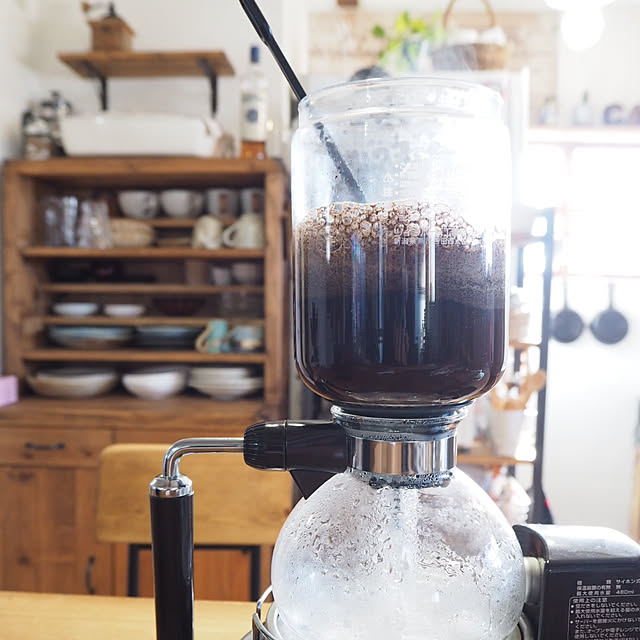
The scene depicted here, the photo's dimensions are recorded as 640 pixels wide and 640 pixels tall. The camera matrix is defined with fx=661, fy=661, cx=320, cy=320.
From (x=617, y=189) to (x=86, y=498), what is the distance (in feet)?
9.65

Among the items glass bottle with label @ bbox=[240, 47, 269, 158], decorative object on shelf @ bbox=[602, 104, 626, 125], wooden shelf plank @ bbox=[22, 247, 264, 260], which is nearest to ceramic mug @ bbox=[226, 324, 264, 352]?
wooden shelf plank @ bbox=[22, 247, 264, 260]

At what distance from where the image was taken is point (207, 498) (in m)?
1.17

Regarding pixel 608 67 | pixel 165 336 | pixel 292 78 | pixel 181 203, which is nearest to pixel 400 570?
pixel 292 78

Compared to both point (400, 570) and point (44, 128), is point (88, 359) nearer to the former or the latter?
point (44, 128)

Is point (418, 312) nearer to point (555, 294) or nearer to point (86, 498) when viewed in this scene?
point (86, 498)

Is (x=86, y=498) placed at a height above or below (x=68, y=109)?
below

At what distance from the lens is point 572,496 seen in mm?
3375

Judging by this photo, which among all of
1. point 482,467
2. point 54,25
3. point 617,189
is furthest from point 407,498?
point 617,189

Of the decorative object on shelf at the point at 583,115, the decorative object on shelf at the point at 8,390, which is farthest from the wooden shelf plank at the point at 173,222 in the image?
the decorative object on shelf at the point at 583,115

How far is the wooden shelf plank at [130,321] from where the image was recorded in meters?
2.23

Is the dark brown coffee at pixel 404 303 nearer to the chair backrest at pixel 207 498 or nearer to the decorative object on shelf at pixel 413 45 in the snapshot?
the chair backrest at pixel 207 498

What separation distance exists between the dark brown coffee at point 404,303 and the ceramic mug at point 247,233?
1.69 m

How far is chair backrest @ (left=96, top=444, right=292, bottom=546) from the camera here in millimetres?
1147

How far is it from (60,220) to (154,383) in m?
0.64
